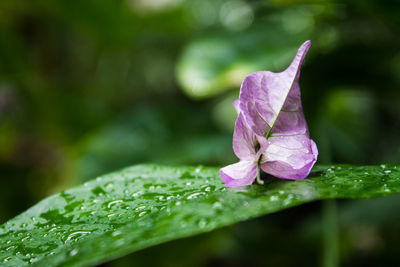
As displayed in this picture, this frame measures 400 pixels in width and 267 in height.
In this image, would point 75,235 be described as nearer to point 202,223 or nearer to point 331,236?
point 202,223

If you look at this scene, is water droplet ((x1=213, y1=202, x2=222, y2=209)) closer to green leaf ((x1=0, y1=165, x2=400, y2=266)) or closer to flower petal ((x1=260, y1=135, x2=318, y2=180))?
green leaf ((x1=0, y1=165, x2=400, y2=266))

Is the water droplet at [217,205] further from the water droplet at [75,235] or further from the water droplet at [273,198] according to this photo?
the water droplet at [75,235]

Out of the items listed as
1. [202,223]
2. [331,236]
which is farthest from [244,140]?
[331,236]

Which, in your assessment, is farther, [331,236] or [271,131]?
[331,236]

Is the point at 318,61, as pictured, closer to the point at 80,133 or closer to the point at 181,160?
the point at 181,160

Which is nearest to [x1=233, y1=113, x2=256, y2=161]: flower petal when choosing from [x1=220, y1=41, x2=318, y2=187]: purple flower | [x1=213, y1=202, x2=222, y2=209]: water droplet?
[x1=220, y1=41, x2=318, y2=187]: purple flower

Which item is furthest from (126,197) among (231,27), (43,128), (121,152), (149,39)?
(149,39)
